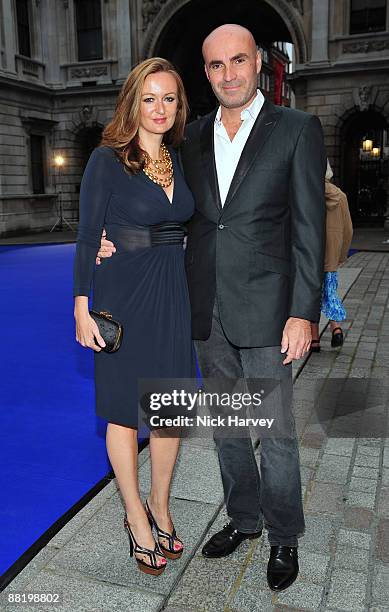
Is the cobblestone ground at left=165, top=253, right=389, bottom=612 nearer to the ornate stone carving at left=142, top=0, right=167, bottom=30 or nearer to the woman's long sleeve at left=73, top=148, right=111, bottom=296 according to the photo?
the woman's long sleeve at left=73, top=148, right=111, bottom=296

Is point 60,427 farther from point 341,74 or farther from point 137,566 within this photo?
point 341,74

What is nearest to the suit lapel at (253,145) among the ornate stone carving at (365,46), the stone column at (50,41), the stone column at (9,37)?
the ornate stone carving at (365,46)

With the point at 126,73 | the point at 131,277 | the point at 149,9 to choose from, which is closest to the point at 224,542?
the point at 131,277

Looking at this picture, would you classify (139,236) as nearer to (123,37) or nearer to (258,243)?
(258,243)

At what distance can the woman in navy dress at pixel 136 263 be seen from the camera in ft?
8.71

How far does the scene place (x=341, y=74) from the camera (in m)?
22.8

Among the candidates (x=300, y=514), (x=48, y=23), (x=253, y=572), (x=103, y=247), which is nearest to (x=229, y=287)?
(x=103, y=247)

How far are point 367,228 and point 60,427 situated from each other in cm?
2204

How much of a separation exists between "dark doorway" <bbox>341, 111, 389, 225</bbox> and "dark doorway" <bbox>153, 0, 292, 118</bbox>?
5.79 metres

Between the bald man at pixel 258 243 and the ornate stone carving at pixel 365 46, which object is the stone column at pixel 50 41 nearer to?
the ornate stone carving at pixel 365 46

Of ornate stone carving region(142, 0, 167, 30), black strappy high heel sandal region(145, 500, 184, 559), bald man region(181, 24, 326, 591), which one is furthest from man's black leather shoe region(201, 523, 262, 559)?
ornate stone carving region(142, 0, 167, 30)

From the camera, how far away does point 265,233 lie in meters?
2.62

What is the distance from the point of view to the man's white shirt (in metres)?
2.69

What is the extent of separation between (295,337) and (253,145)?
85 cm
